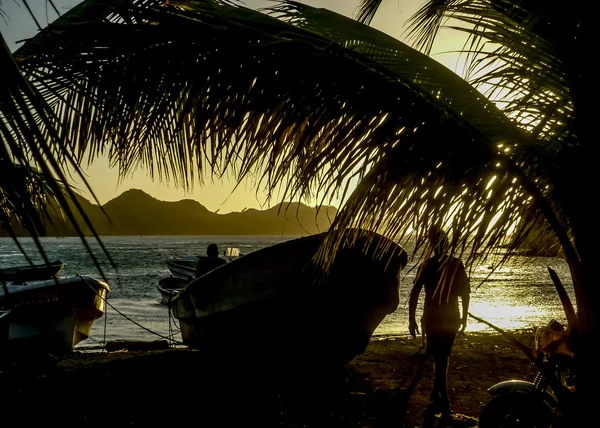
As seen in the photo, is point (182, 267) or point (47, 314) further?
point (182, 267)

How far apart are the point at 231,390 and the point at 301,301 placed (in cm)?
161

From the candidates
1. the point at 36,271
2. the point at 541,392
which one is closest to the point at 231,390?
the point at 36,271

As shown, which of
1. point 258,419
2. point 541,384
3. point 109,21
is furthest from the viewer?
point 258,419

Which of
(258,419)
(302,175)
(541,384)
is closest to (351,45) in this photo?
(302,175)

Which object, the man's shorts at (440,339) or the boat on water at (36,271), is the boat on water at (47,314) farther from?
the man's shorts at (440,339)

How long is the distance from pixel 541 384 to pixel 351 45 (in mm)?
3034

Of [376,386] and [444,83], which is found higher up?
[444,83]

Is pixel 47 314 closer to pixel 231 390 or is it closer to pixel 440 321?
pixel 231 390

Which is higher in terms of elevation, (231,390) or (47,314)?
(231,390)

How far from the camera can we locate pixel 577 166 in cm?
292

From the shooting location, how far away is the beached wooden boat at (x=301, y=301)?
7.81 m

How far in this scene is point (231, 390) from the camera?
7246 millimetres

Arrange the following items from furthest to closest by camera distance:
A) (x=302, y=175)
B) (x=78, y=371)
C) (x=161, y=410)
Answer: (x=78, y=371)
(x=161, y=410)
(x=302, y=175)

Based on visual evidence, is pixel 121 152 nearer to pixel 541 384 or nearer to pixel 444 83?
pixel 444 83
